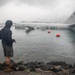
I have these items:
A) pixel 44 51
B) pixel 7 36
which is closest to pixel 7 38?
pixel 7 36

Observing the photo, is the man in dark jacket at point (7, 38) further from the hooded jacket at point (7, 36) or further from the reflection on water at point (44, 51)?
the reflection on water at point (44, 51)

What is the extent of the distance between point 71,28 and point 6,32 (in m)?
101

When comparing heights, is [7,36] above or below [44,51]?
above

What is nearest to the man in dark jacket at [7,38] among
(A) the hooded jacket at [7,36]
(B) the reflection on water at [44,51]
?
(A) the hooded jacket at [7,36]

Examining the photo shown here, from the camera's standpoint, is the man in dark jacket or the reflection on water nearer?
the man in dark jacket

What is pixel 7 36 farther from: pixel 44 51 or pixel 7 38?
pixel 44 51

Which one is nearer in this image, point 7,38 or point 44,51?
point 7,38

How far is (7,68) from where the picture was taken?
1700cm

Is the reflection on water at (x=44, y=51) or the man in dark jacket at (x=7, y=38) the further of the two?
the reflection on water at (x=44, y=51)

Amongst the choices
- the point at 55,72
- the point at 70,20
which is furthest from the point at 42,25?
the point at 55,72

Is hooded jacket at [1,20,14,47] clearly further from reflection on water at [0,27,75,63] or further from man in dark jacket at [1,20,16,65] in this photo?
reflection on water at [0,27,75,63]

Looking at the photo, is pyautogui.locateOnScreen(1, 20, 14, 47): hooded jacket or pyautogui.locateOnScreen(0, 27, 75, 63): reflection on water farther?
pyautogui.locateOnScreen(0, 27, 75, 63): reflection on water

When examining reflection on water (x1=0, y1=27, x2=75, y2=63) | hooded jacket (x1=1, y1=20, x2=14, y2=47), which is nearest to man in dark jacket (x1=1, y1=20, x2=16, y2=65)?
hooded jacket (x1=1, y1=20, x2=14, y2=47)

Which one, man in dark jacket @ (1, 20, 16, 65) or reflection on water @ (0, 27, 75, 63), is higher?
man in dark jacket @ (1, 20, 16, 65)
